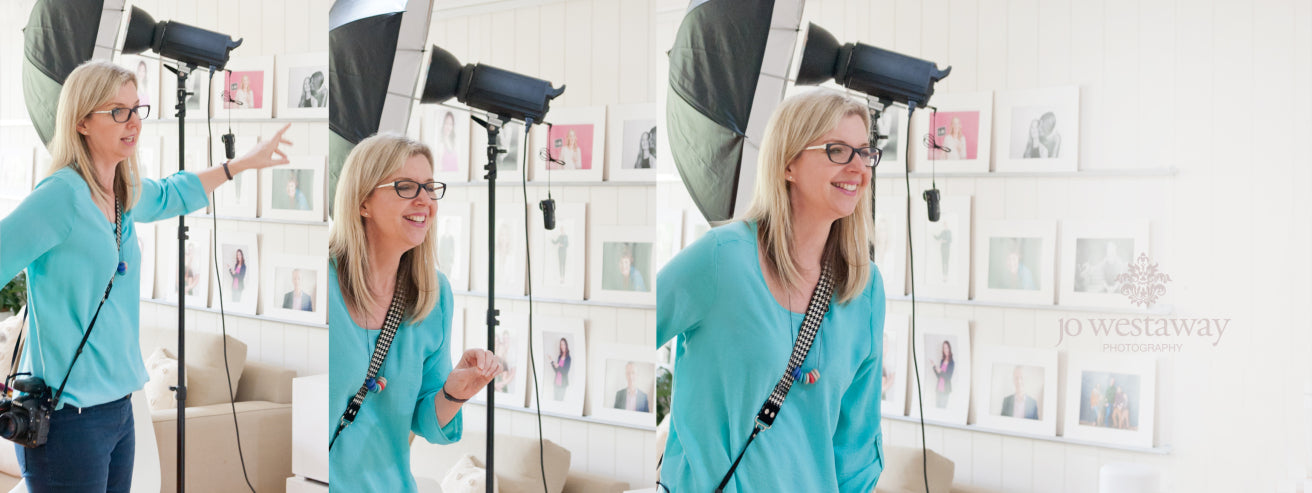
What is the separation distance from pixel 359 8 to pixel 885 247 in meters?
1.40

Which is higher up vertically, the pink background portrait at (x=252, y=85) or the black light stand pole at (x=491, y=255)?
the pink background portrait at (x=252, y=85)

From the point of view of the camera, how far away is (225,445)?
8.09 ft

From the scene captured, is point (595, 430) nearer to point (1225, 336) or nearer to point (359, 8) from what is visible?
point (359, 8)

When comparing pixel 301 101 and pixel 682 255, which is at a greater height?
pixel 301 101

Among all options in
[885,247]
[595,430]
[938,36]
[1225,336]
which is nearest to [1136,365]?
[1225,336]

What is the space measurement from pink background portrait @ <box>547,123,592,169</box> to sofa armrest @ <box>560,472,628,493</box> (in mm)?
614

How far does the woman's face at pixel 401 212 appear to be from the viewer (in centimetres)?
183

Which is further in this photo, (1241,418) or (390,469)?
(1241,418)

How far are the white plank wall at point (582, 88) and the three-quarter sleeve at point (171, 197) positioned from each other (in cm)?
95

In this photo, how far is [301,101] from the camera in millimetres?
2295

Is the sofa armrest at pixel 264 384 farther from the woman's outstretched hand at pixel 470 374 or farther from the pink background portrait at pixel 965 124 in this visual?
the pink background portrait at pixel 965 124

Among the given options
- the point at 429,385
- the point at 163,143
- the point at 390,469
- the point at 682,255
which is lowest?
the point at 390,469

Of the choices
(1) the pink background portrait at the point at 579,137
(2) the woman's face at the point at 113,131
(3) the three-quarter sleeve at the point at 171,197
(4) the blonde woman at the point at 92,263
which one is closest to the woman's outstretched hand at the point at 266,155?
(4) the blonde woman at the point at 92,263

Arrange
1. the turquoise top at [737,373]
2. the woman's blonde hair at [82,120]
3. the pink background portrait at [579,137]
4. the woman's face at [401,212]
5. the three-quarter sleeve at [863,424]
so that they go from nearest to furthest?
the woman's face at [401,212] → the pink background portrait at [579,137] → the turquoise top at [737,373] → the three-quarter sleeve at [863,424] → the woman's blonde hair at [82,120]
